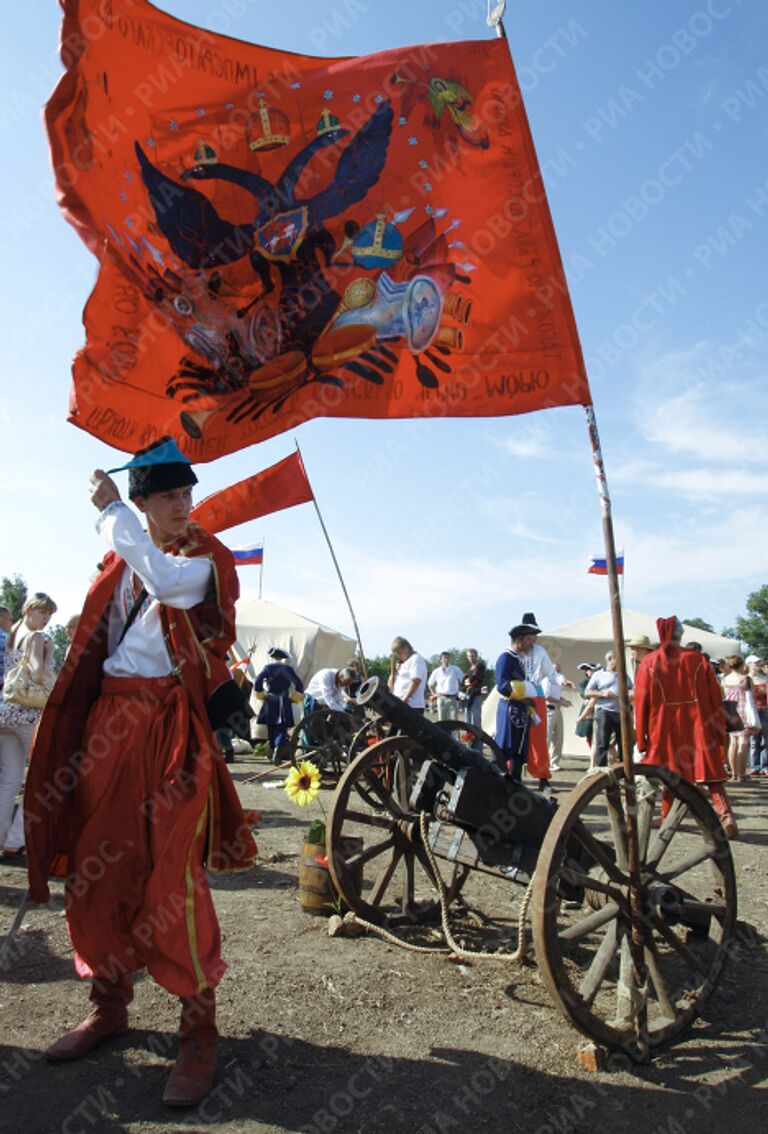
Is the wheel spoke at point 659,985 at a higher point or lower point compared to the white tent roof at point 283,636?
lower

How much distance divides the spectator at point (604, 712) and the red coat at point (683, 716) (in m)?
1.93

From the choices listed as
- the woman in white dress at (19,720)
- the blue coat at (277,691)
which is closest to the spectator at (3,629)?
the woman in white dress at (19,720)

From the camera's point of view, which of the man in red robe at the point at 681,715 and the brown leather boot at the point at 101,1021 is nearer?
the brown leather boot at the point at 101,1021

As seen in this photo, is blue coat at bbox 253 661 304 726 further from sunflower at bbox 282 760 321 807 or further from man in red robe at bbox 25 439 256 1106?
man in red robe at bbox 25 439 256 1106

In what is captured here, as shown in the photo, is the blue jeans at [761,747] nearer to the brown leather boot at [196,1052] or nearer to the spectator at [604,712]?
the spectator at [604,712]

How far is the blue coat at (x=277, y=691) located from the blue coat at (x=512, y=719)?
4.36m

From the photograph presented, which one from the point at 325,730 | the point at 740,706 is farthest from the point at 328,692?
the point at 740,706

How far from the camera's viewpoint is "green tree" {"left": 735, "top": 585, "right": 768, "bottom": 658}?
6026cm

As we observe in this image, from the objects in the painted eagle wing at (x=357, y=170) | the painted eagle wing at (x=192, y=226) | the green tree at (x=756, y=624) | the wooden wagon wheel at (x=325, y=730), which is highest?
the green tree at (x=756, y=624)

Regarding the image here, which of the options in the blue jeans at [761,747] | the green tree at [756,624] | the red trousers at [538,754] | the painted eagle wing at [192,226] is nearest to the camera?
the painted eagle wing at [192,226]

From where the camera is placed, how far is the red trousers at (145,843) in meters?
2.65

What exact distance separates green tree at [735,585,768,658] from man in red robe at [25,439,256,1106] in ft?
206

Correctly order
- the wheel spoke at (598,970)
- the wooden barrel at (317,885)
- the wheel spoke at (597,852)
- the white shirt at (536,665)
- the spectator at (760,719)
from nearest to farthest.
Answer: the wheel spoke at (598,970), the wheel spoke at (597,852), the wooden barrel at (317,885), the white shirt at (536,665), the spectator at (760,719)

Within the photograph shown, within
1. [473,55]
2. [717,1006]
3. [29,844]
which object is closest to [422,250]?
[473,55]
